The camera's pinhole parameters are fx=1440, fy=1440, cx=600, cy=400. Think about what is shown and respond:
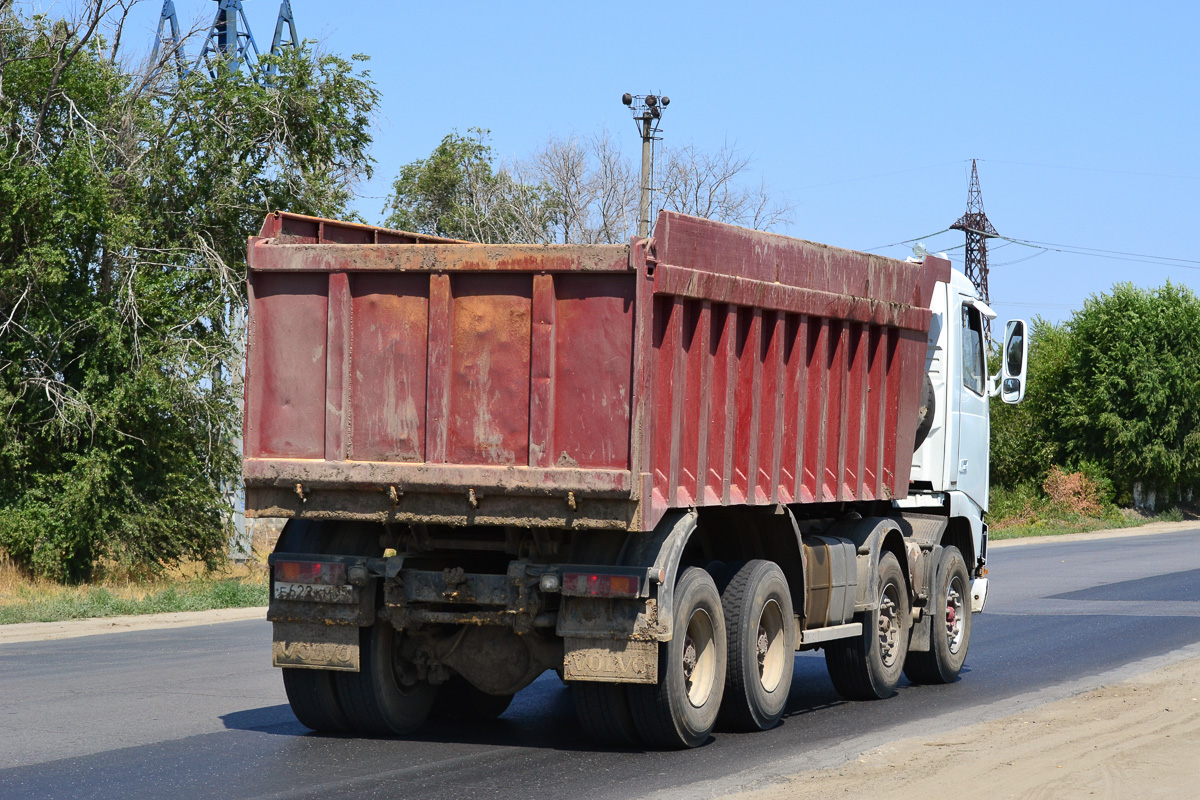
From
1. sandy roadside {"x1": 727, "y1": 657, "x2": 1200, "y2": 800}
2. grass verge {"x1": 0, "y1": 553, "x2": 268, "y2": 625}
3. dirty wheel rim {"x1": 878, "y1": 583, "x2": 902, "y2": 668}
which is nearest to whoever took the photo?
sandy roadside {"x1": 727, "y1": 657, "x2": 1200, "y2": 800}

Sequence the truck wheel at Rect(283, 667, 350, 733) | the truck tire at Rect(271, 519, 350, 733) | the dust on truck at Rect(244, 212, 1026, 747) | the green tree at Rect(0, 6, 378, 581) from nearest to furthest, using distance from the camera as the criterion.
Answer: the dust on truck at Rect(244, 212, 1026, 747), the truck tire at Rect(271, 519, 350, 733), the truck wheel at Rect(283, 667, 350, 733), the green tree at Rect(0, 6, 378, 581)

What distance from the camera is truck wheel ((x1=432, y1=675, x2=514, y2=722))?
9555 millimetres

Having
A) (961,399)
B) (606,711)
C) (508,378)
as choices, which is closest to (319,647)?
(606,711)

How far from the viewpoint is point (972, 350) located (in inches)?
494

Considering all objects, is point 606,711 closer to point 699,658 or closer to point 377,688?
point 699,658

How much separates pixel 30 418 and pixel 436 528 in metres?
13.8

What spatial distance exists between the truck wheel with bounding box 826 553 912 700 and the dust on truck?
1.18 m

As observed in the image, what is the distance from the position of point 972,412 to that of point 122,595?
12107 mm

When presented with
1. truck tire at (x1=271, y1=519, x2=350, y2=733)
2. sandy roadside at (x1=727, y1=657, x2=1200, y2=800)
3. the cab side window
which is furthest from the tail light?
the cab side window

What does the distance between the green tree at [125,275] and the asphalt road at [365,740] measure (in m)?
6.21

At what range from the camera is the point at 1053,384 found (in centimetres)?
5216

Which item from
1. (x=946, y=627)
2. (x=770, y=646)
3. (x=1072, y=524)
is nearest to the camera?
(x=770, y=646)

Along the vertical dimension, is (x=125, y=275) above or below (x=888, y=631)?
above

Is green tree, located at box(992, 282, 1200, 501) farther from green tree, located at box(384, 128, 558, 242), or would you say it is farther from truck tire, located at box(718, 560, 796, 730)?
truck tire, located at box(718, 560, 796, 730)
